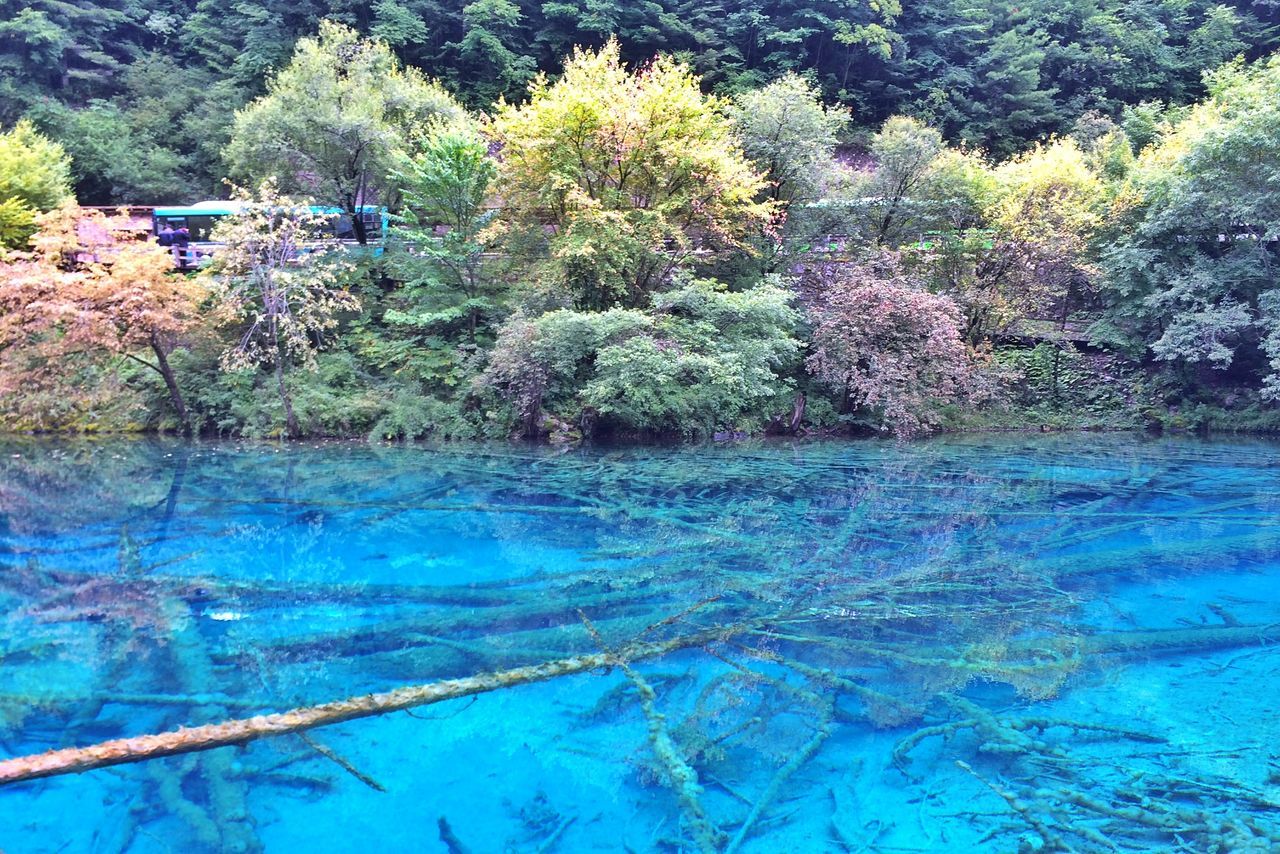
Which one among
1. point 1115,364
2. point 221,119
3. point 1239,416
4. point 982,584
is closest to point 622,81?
point 982,584

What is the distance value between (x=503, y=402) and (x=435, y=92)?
11.4 meters

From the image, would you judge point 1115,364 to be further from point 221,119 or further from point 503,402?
point 221,119

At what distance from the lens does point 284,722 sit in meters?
4.58

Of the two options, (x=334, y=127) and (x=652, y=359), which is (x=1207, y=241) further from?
(x=334, y=127)

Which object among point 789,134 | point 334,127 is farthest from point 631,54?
point 334,127

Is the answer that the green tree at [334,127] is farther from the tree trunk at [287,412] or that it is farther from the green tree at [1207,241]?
the green tree at [1207,241]

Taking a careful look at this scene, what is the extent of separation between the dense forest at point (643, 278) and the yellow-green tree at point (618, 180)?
2.9 inches

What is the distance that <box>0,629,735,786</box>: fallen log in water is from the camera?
13.5 ft

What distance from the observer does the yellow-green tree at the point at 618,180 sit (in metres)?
15.8

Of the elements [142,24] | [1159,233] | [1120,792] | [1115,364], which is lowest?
[1120,792]

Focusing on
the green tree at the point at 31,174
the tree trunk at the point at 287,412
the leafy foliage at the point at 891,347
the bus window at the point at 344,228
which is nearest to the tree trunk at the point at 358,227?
the bus window at the point at 344,228

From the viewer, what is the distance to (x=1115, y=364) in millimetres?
21031

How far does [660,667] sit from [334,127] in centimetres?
1809

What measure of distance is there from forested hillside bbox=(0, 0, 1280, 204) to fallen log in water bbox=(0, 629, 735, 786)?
1115 inches
